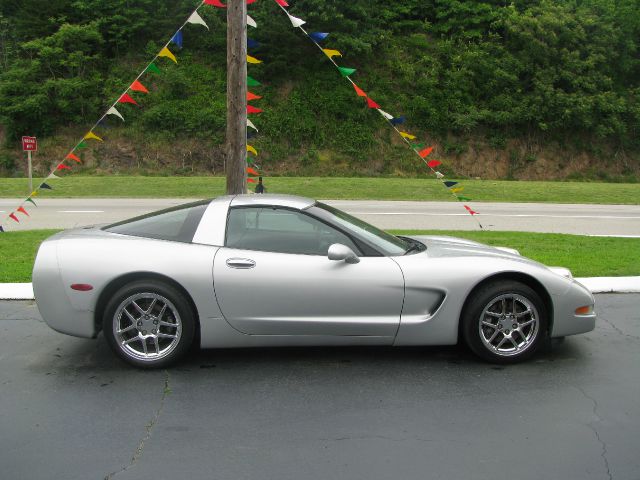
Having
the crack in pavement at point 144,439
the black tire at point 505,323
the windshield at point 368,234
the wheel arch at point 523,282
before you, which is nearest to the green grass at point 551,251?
the wheel arch at point 523,282

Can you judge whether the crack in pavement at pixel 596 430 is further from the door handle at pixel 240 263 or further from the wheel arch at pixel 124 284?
the wheel arch at pixel 124 284

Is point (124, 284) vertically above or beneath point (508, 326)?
above

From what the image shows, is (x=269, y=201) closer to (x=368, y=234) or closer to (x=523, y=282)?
(x=368, y=234)

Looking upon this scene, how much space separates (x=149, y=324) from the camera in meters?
4.54

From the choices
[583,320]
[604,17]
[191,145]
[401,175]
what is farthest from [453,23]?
[583,320]

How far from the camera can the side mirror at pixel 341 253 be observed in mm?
4469

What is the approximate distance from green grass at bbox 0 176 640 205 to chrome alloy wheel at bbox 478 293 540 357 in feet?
55.4

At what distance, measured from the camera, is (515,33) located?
3409 centimetres

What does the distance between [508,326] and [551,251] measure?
553 centimetres

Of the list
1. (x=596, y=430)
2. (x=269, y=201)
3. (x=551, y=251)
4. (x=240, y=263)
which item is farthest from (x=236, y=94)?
(x=596, y=430)

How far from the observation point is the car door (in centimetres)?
448

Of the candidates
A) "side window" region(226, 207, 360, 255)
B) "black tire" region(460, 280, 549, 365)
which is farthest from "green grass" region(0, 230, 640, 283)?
"side window" region(226, 207, 360, 255)

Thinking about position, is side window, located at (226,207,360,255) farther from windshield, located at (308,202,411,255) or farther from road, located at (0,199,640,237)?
road, located at (0,199,640,237)

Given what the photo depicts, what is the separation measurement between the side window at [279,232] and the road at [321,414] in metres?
0.86
